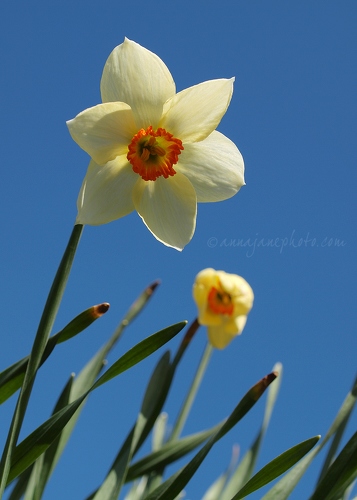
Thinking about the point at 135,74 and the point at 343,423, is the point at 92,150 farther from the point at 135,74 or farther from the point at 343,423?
the point at 343,423

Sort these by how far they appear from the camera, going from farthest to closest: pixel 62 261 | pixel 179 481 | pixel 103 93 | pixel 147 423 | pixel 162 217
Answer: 1. pixel 147 423
2. pixel 162 217
3. pixel 103 93
4. pixel 179 481
5. pixel 62 261

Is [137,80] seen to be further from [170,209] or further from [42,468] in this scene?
[42,468]

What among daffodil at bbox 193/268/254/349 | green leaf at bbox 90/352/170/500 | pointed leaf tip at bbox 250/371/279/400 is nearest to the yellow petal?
daffodil at bbox 193/268/254/349

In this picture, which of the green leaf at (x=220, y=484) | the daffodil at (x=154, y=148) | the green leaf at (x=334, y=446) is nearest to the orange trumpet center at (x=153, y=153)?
the daffodil at (x=154, y=148)

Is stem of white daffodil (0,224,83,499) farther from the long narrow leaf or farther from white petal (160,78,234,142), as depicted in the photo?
white petal (160,78,234,142)

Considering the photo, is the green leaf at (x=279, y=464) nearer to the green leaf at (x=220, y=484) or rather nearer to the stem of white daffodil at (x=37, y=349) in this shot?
the stem of white daffodil at (x=37, y=349)

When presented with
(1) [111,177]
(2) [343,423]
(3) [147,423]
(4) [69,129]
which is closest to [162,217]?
(1) [111,177]
